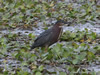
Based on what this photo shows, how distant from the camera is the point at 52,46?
7.54 m

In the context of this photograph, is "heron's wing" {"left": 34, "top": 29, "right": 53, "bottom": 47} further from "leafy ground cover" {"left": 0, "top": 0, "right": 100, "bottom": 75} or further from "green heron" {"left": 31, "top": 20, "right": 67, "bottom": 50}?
"leafy ground cover" {"left": 0, "top": 0, "right": 100, "bottom": 75}

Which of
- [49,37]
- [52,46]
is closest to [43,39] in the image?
[49,37]

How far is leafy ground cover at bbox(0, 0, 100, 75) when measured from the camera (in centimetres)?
610

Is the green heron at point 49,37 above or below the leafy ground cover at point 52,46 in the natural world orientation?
above

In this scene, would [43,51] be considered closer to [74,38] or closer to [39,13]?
[74,38]

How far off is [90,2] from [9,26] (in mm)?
3319

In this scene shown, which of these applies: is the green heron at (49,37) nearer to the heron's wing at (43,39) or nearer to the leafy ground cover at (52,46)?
the heron's wing at (43,39)

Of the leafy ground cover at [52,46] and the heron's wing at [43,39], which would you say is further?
the heron's wing at [43,39]

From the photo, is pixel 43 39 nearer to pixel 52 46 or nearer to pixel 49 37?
pixel 49 37

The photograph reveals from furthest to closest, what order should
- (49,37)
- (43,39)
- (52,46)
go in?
(52,46) → (43,39) → (49,37)

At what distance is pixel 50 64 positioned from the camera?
6.33 m

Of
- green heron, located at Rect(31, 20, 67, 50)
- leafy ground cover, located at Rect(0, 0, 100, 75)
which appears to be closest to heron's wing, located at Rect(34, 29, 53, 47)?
green heron, located at Rect(31, 20, 67, 50)

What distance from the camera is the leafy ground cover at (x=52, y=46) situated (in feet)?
20.0

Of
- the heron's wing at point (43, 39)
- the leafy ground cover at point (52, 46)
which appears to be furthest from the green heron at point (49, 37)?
the leafy ground cover at point (52, 46)
